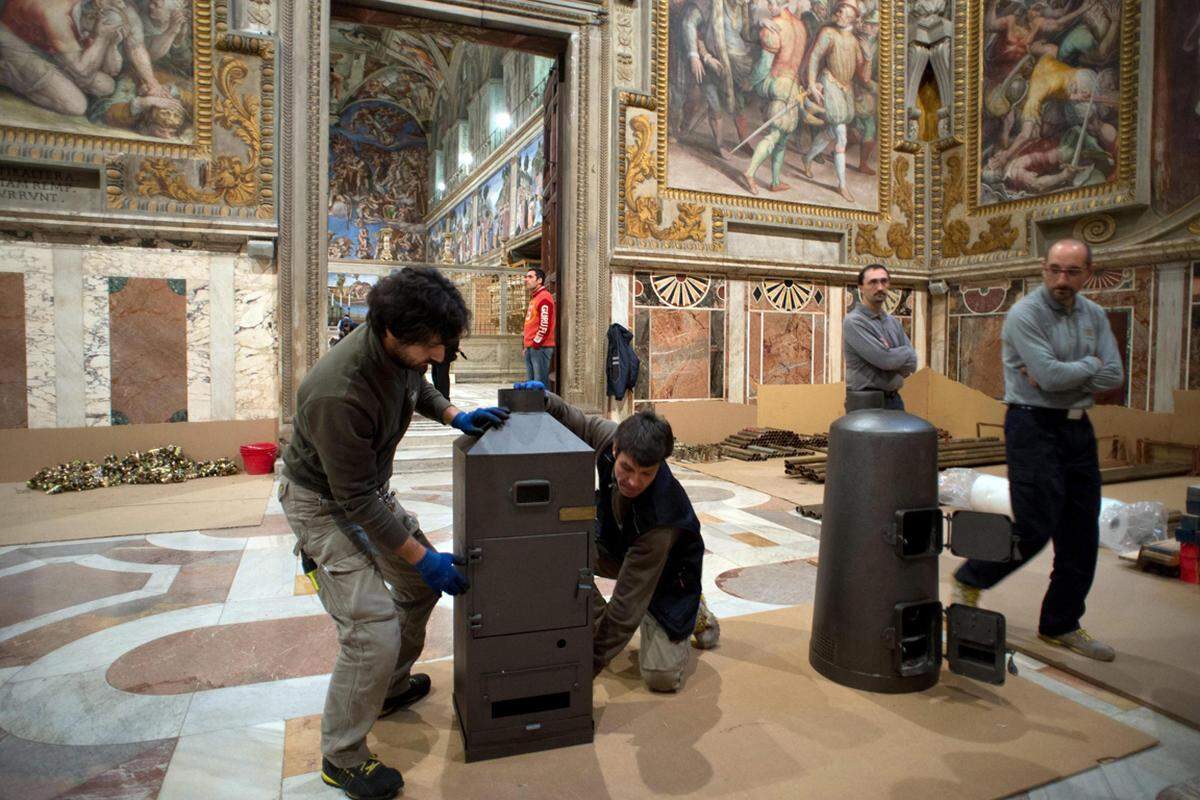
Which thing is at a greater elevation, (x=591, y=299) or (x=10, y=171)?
(x=10, y=171)

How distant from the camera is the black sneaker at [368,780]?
2154mm

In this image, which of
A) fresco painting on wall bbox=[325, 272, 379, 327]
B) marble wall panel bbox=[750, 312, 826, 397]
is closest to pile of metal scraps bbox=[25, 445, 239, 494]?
marble wall panel bbox=[750, 312, 826, 397]

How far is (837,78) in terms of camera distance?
33.5 feet

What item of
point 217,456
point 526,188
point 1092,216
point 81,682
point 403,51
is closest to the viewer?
point 81,682

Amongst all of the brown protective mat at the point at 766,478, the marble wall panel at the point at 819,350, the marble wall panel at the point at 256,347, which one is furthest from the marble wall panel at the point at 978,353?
the marble wall panel at the point at 256,347

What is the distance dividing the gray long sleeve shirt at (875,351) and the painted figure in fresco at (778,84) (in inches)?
226

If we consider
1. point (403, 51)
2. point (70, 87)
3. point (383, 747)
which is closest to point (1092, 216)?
point (383, 747)

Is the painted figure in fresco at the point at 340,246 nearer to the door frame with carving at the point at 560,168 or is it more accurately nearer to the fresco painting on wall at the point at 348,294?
the fresco painting on wall at the point at 348,294

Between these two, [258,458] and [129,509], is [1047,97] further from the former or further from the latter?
[129,509]

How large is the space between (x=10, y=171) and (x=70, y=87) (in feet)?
3.17

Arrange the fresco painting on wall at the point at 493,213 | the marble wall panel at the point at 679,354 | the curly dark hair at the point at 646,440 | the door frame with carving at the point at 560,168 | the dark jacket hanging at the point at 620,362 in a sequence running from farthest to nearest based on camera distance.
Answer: the fresco painting on wall at the point at 493,213 → the marble wall panel at the point at 679,354 → the dark jacket hanging at the point at 620,362 → the door frame with carving at the point at 560,168 → the curly dark hair at the point at 646,440

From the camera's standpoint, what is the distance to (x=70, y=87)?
7.07 meters

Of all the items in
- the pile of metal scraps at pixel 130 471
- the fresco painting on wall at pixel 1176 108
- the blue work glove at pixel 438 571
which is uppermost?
the fresco painting on wall at pixel 1176 108

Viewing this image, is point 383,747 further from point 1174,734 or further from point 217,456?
point 217,456
